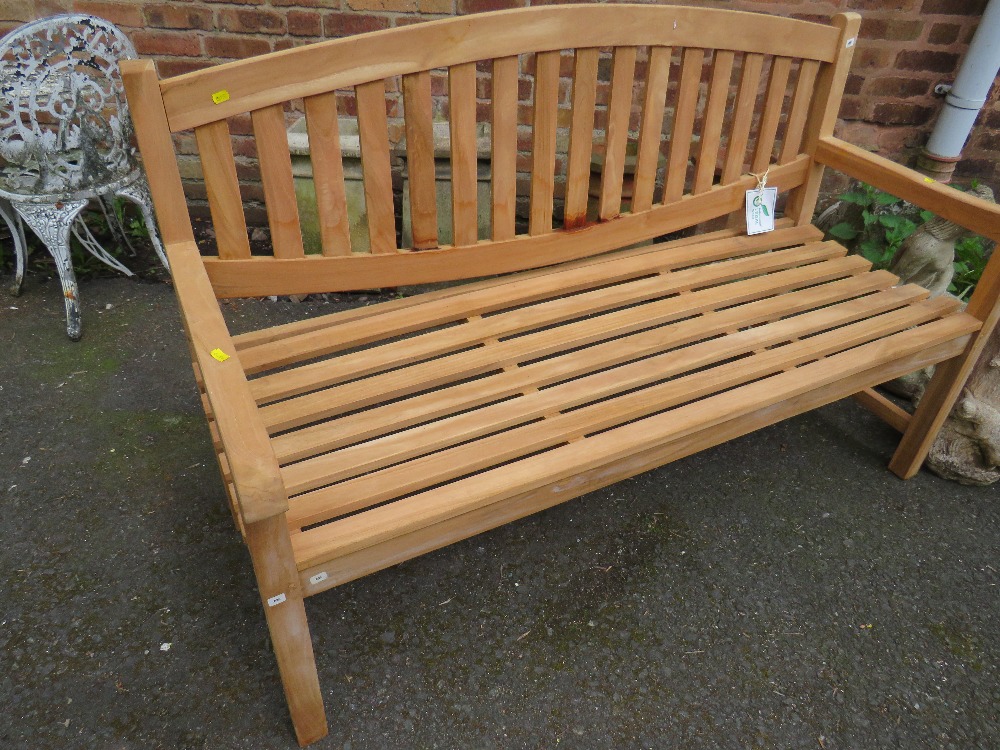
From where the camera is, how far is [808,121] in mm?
2496

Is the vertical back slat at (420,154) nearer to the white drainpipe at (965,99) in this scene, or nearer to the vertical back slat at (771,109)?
the vertical back slat at (771,109)

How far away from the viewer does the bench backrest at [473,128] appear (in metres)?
1.68


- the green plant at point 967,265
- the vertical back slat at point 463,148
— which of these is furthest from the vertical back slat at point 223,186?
the green plant at point 967,265

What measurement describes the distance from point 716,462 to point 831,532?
0.42 metres

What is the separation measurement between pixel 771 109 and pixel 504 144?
3.09ft

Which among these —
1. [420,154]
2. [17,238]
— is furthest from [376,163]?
[17,238]

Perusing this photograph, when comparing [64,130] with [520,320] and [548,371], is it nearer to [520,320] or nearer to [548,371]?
[520,320]

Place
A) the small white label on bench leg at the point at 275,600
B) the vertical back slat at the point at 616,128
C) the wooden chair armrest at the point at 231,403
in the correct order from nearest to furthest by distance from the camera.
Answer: the wooden chair armrest at the point at 231,403
the small white label on bench leg at the point at 275,600
the vertical back slat at the point at 616,128

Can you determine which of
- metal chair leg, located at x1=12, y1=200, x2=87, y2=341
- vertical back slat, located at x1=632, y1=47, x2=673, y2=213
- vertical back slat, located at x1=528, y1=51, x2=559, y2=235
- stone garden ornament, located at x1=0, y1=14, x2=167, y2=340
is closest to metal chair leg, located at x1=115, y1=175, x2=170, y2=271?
stone garden ornament, located at x1=0, y1=14, x2=167, y2=340

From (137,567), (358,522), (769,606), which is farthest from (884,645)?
(137,567)

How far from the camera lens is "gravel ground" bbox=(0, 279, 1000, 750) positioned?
176 centimetres

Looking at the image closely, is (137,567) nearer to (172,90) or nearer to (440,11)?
(172,90)

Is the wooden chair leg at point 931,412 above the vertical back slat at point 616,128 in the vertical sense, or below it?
below

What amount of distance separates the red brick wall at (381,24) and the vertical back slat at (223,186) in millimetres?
1578
